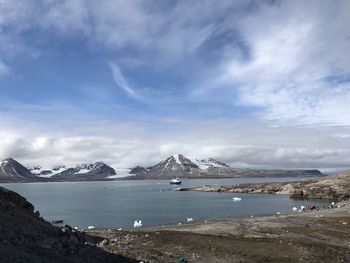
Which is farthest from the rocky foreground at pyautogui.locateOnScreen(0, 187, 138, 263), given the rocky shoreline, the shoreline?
the shoreline

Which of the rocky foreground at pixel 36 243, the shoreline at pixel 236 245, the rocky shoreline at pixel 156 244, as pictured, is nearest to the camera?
the rocky foreground at pixel 36 243

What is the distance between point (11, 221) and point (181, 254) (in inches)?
652

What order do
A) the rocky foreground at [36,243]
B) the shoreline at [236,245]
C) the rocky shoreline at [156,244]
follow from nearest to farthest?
the rocky foreground at [36,243] → the rocky shoreline at [156,244] → the shoreline at [236,245]

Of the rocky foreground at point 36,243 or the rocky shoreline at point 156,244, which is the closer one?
the rocky foreground at point 36,243

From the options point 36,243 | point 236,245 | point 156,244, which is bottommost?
point 236,245

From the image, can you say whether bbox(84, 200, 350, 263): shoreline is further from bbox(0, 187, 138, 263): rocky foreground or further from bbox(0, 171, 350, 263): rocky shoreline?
bbox(0, 187, 138, 263): rocky foreground

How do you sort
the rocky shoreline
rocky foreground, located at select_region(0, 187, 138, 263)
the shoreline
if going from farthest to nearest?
the shoreline, the rocky shoreline, rocky foreground, located at select_region(0, 187, 138, 263)

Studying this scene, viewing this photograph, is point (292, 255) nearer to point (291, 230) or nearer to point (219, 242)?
point (219, 242)

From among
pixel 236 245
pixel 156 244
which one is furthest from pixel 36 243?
pixel 236 245

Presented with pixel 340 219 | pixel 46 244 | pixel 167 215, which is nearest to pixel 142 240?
pixel 46 244

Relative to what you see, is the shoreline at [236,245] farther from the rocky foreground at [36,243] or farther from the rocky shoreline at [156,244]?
the rocky foreground at [36,243]

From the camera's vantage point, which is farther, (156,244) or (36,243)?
(156,244)

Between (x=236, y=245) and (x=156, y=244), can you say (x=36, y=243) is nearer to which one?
(x=156, y=244)

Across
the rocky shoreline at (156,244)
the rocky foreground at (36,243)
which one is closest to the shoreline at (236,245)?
the rocky shoreline at (156,244)
